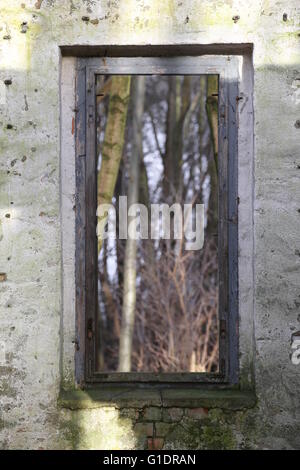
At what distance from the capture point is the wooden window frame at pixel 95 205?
355 centimetres

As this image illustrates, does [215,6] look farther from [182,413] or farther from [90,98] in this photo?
[182,413]

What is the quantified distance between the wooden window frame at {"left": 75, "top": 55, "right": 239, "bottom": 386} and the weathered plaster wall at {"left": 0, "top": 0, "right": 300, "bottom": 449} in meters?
0.17

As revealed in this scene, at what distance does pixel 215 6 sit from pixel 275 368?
2050 mm

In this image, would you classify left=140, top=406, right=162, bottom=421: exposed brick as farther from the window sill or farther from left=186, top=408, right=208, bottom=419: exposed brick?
left=186, top=408, right=208, bottom=419: exposed brick

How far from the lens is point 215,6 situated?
11.3 feet

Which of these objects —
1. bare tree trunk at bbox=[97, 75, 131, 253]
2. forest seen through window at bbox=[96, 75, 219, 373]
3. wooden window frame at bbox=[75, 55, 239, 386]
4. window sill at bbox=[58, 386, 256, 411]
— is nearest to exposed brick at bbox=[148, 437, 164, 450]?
window sill at bbox=[58, 386, 256, 411]

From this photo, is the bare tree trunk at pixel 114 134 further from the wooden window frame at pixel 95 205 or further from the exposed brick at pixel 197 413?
the exposed brick at pixel 197 413

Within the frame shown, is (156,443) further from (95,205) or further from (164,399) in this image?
(95,205)

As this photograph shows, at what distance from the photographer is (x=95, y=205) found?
3.61 meters

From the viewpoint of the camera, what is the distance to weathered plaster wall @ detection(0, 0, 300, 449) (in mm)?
3389

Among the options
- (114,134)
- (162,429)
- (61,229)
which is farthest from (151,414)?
(114,134)

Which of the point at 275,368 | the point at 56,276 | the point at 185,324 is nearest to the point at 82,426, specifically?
the point at 56,276

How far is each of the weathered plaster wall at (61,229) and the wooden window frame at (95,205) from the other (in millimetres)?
169

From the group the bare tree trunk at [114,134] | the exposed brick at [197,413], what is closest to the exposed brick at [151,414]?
the exposed brick at [197,413]
